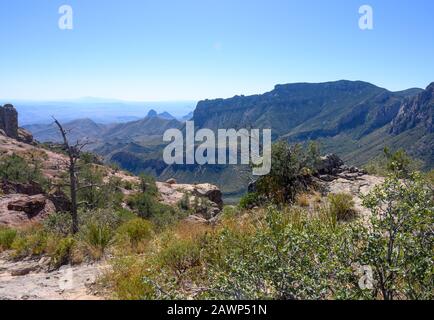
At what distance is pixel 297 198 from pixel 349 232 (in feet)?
24.7

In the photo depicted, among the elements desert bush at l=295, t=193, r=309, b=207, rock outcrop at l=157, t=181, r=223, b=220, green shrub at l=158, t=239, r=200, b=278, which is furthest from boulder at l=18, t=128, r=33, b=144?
green shrub at l=158, t=239, r=200, b=278

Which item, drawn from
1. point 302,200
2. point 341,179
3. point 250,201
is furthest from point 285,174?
point 341,179

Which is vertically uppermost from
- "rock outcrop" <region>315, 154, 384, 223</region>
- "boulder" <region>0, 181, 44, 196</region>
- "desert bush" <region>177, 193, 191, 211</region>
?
"rock outcrop" <region>315, 154, 384, 223</region>

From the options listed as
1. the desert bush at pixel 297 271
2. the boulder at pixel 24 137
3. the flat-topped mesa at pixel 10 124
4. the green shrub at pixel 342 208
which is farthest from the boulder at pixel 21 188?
the flat-topped mesa at pixel 10 124

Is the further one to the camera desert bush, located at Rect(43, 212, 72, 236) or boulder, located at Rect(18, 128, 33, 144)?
boulder, located at Rect(18, 128, 33, 144)

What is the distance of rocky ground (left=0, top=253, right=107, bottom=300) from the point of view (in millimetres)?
5910

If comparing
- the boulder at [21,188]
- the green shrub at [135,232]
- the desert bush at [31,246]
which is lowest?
the boulder at [21,188]

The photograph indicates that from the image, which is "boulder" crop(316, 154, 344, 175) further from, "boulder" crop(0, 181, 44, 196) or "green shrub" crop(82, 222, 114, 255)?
"boulder" crop(0, 181, 44, 196)

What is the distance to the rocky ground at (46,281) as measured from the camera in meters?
5.91

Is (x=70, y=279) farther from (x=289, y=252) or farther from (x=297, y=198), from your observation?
(x=297, y=198)

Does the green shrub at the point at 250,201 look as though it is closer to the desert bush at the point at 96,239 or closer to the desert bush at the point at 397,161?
the desert bush at the point at 397,161

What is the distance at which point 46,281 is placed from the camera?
6715 millimetres

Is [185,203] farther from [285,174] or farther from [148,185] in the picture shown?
[285,174]
